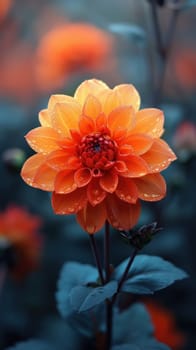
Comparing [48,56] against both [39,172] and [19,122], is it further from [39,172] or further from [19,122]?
[39,172]

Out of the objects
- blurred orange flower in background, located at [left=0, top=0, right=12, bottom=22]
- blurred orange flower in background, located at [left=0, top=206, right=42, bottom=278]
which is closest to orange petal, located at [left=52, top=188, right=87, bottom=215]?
blurred orange flower in background, located at [left=0, top=206, right=42, bottom=278]

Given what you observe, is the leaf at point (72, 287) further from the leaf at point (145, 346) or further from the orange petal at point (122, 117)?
the orange petal at point (122, 117)

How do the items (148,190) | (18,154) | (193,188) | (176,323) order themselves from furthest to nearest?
(193,188) < (176,323) < (18,154) < (148,190)

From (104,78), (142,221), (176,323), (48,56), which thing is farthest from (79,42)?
(176,323)

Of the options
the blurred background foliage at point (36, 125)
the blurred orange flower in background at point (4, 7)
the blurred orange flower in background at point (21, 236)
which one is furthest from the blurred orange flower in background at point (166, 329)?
the blurred orange flower in background at point (4, 7)

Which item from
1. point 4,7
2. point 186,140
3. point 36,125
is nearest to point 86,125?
point 186,140

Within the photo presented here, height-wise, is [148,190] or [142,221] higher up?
[148,190]
